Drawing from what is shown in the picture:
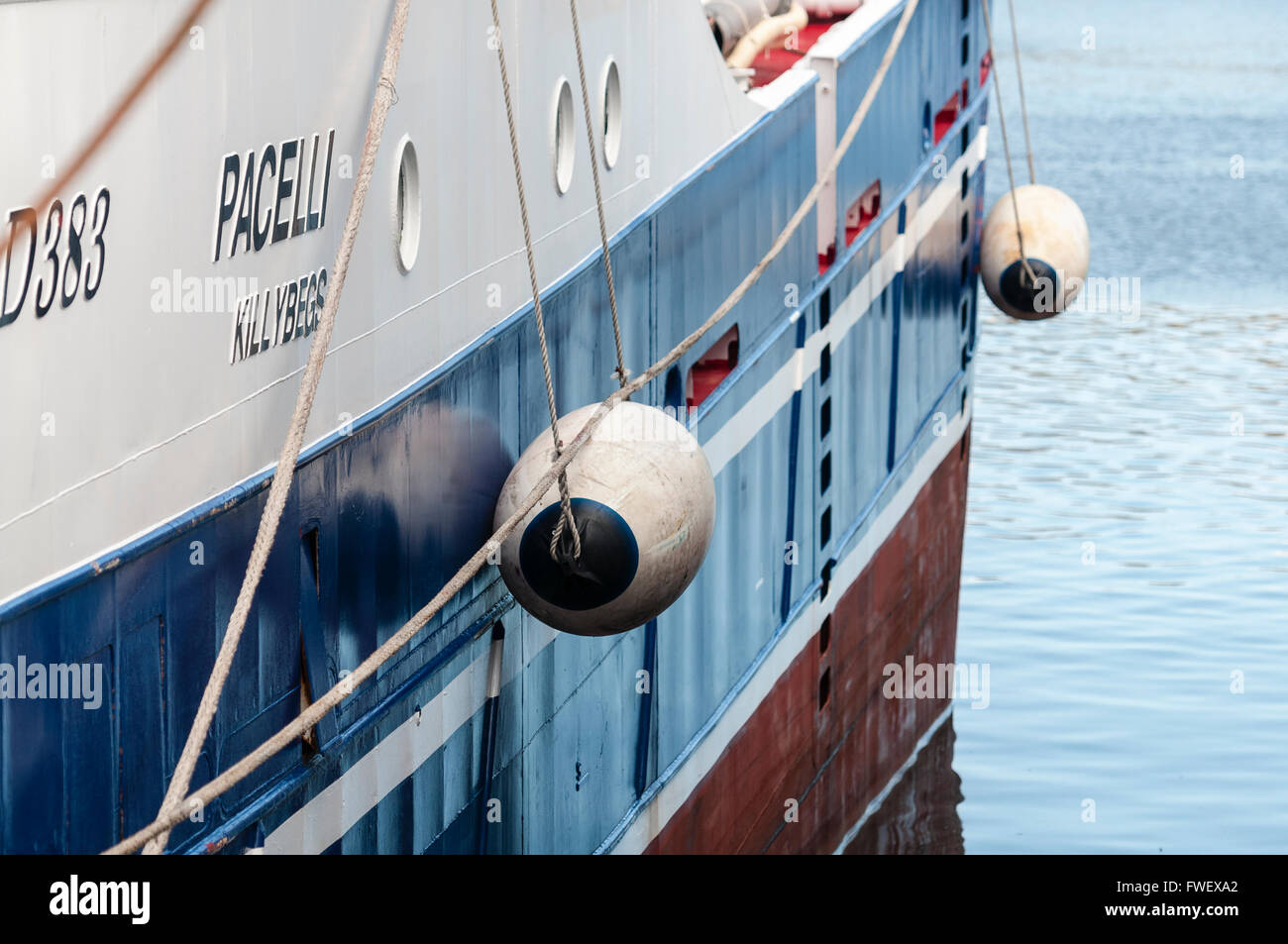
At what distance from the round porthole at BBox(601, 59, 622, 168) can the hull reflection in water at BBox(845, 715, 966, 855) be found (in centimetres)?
610

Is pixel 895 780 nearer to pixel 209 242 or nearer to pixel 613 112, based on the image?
pixel 613 112

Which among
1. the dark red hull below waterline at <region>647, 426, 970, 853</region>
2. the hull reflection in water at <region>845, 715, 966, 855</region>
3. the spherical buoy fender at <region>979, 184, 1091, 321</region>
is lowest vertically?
the hull reflection in water at <region>845, 715, 966, 855</region>

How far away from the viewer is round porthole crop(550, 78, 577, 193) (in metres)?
6.83

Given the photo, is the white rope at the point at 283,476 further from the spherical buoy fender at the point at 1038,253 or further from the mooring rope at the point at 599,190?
the spherical buoy fender at the point at 1038,253

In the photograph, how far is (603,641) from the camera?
7.32m

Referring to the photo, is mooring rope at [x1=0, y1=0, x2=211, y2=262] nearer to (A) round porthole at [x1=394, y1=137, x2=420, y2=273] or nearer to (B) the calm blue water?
(A) round porthole at [x1=394, y1=137, x2=420, y2=273]

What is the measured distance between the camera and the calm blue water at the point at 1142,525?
1540 cm

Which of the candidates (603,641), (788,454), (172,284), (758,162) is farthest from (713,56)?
(172,284)

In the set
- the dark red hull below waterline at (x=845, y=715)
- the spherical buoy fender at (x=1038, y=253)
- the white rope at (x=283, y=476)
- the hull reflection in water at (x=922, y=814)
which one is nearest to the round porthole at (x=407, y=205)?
the white rope at (x=283, y=476)

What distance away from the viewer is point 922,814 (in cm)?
1424

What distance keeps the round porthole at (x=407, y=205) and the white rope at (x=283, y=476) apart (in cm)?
46

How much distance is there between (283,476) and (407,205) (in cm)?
158

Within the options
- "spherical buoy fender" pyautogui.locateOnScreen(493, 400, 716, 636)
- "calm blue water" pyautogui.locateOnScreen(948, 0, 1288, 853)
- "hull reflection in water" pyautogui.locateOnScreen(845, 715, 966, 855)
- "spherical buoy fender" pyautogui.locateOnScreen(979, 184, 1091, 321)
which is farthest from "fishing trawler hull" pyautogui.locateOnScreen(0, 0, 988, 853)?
"calm blue water" pyautogui.locateOnScreen(948, 0, 1288, 853)

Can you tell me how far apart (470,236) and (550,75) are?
1001 mm
